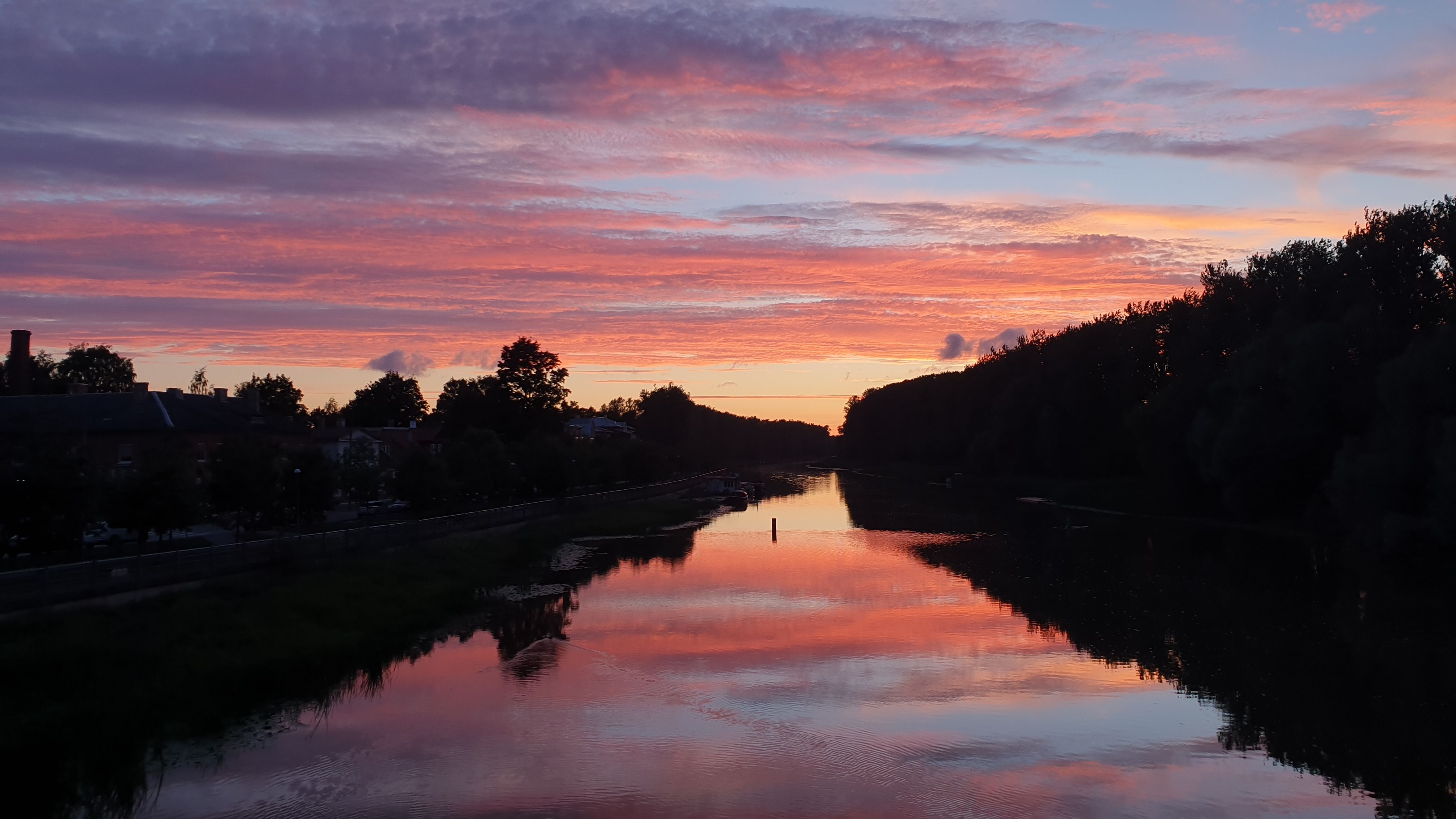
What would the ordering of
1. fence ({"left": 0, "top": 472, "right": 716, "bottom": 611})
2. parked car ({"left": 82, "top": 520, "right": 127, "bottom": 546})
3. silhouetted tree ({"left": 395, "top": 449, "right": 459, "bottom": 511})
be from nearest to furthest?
1. fence ({"left": 0, "top": 472, "right": 716, "bottom": 611})
2. parked car ({"left": 82, "top": 520, "right": 127, "bottom": 546})
3. silhouetted tree ({"left": 395, "top": 449, "right": 459, "bottom": 511})

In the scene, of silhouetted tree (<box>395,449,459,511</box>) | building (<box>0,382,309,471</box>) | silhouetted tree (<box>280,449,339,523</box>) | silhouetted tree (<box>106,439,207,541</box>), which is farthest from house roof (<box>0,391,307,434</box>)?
silhouetted tree (<box>106,439,207,541</box>)

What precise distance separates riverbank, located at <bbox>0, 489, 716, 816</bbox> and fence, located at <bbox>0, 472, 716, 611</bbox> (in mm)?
829

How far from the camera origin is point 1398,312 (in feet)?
183

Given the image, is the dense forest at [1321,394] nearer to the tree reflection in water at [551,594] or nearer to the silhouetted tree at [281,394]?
the tree reflection in water at [551,594]

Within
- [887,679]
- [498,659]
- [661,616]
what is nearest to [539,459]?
[661,616]

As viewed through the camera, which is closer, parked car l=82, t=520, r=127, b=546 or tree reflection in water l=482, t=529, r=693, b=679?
tree reflection in water l=482, t=529, r=693, b=679

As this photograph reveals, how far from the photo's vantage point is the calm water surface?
17.8 metres

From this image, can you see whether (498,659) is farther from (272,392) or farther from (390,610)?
(272,392)

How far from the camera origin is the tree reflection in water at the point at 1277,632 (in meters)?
20.2

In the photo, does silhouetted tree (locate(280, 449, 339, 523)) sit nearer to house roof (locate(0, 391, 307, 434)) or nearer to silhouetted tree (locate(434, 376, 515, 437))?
Result: house roof (locate(0, 391, 307, 434))

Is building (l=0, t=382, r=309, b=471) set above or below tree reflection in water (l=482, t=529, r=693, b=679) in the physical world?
above

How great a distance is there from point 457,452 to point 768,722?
48909 millimetres

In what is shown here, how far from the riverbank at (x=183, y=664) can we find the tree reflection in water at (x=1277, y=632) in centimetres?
1950

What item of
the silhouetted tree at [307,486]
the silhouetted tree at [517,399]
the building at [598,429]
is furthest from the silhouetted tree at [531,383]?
the silhouetted tree at [307,486]
